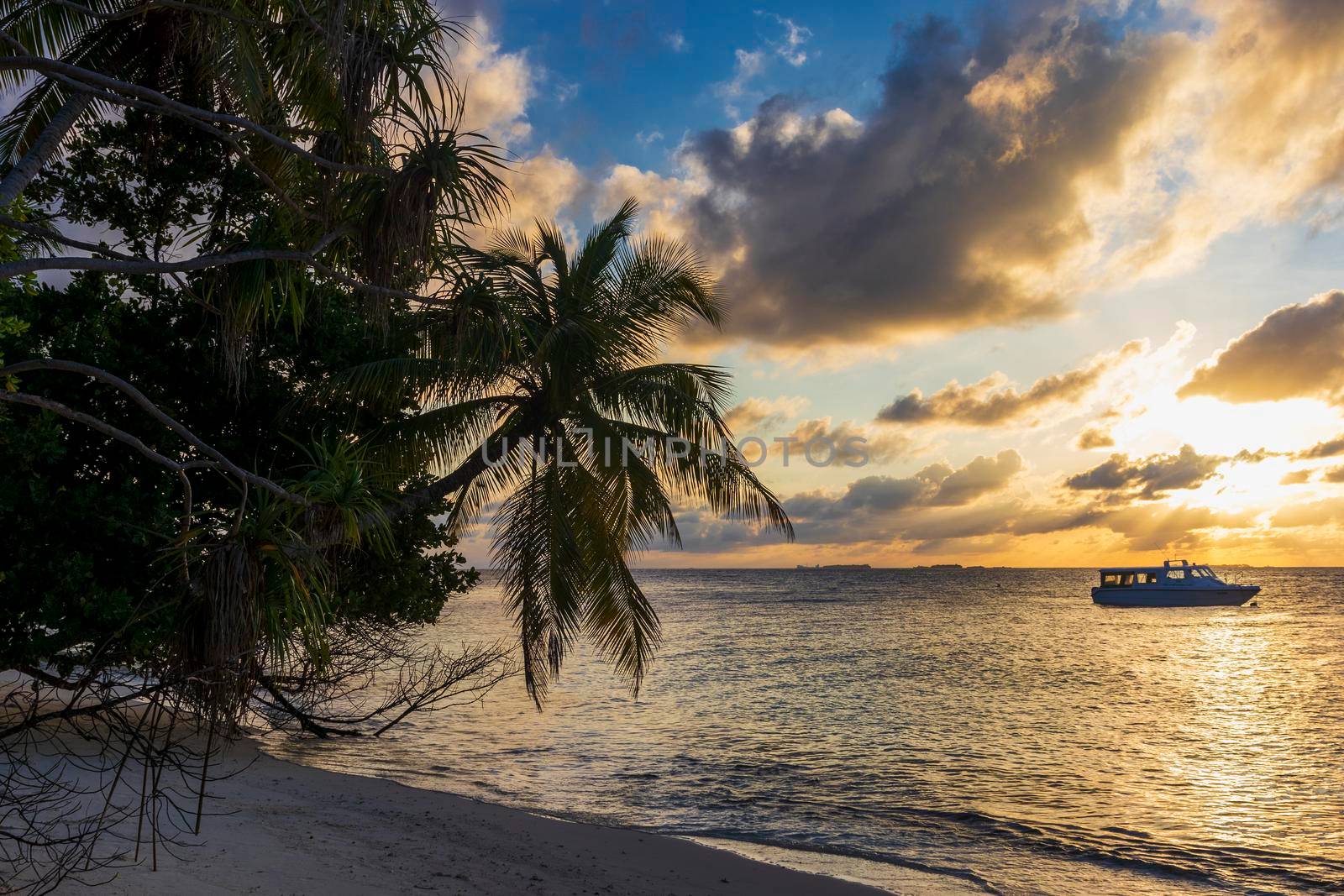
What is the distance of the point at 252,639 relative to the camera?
4.00 metres

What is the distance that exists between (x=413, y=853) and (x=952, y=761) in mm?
11507

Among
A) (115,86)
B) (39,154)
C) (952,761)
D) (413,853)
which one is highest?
(39,154)

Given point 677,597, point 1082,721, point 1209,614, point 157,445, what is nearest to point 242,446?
point 157,445

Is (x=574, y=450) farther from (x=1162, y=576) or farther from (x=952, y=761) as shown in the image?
(x=1162, y=576)

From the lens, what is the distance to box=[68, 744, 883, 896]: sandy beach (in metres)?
6.77

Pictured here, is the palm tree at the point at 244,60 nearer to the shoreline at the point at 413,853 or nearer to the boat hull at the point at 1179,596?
the shoreline at the point at 413,853

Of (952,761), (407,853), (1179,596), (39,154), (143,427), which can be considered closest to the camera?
(39,154)

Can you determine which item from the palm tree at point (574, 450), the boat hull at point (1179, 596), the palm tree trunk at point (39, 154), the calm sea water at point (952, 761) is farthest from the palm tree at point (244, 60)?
the boat hull at point (1179, 596)

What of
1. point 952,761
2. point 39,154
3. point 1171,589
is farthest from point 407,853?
point 1171,589

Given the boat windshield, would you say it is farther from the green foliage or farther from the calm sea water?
the green foliage

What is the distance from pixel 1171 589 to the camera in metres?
62.7

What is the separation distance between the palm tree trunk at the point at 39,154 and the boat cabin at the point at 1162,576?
69.7 metres

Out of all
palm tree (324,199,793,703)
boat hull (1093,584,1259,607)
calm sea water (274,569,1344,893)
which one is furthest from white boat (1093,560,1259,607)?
palm tree (324,199,793,703)

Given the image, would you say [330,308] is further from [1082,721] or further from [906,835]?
[1082,721]
